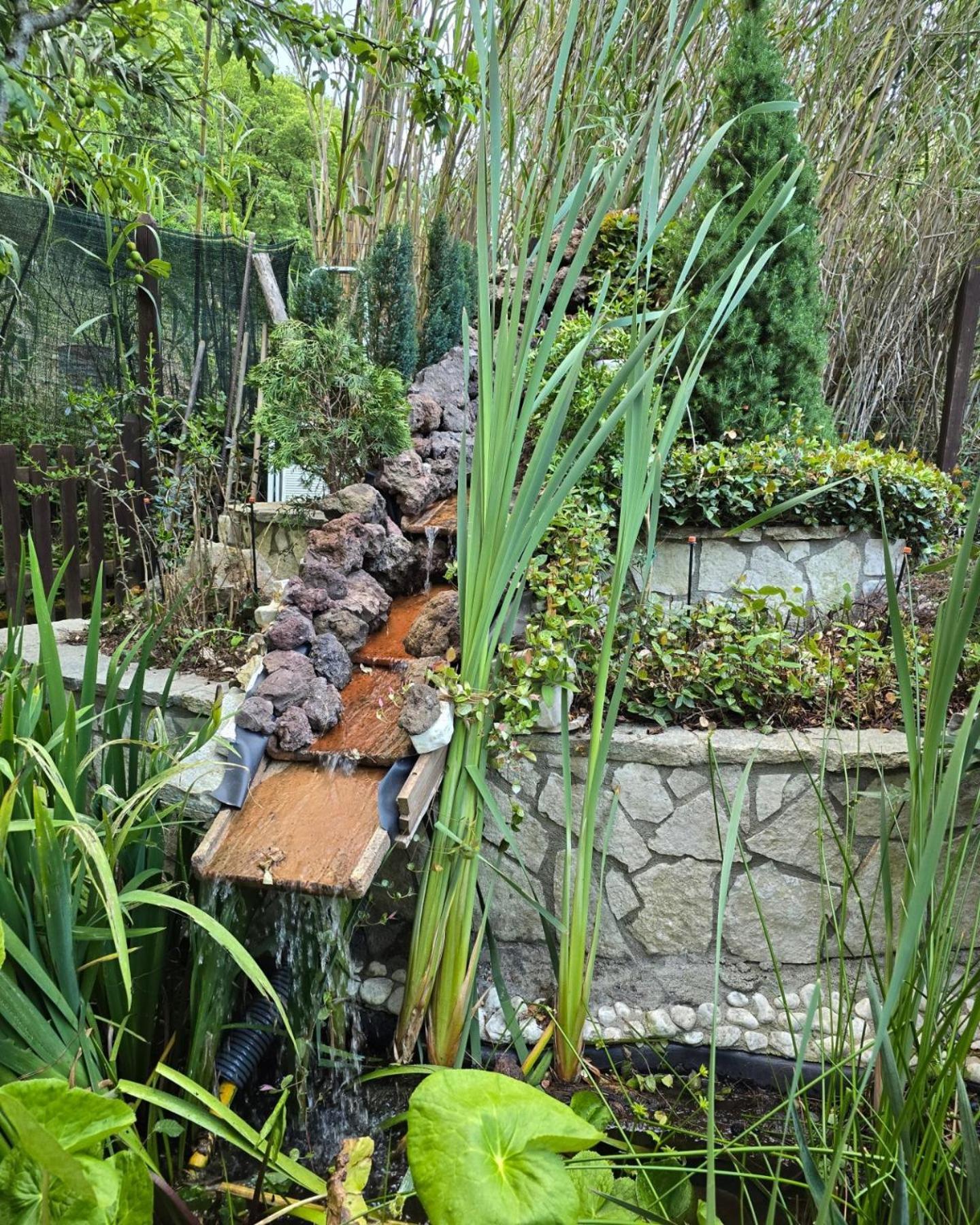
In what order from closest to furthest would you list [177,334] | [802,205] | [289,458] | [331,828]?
[331,828], [289,458], [802,205], [177,334]

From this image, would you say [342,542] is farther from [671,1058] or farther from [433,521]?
[671,1058]

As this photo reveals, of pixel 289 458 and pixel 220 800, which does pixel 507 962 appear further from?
pixel 289 458

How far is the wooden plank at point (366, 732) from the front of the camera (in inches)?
81.7

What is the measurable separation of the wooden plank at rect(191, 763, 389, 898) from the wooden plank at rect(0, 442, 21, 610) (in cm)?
185

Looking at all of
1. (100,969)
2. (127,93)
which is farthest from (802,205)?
(100,969)

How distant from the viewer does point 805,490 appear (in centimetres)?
321

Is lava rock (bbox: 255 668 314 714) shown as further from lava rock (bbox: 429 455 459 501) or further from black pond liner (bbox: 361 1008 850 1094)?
lava rock (bbox: 429 455 459 501)

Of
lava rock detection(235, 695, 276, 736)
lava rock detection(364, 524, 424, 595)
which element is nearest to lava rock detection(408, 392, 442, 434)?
lava rock detection(364, 524, 424, 595)

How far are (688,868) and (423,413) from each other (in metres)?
2.25

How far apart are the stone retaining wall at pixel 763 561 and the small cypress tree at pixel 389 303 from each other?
1513 millimetres

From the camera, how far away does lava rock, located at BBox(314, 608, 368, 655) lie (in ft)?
A: 8.25

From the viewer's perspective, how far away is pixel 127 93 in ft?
8.14

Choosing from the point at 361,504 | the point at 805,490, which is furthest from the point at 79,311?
the point at 805,490

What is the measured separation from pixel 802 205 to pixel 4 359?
3.72 metres
